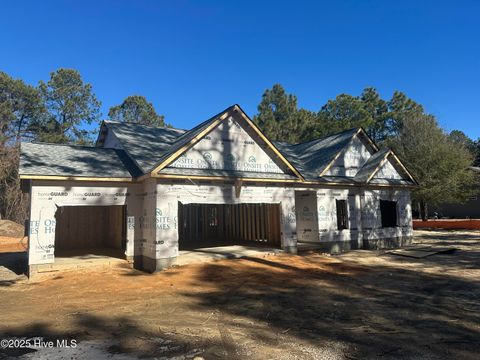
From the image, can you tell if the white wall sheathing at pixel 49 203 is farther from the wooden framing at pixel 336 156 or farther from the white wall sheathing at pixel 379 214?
the white wall sheathing at pixel 379 214

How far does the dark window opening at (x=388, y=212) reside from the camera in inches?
834

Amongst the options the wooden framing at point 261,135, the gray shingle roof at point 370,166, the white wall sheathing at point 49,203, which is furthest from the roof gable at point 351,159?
the white wall sheathing at point 49,203

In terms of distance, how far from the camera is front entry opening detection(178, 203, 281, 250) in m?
18.2

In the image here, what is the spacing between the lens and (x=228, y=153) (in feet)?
48.6

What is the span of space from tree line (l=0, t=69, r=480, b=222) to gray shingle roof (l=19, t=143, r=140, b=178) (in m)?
23.7

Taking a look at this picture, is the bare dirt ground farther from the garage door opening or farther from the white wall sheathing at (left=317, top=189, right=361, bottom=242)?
the garage door opening

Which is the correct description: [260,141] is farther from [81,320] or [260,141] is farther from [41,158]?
[81,320]

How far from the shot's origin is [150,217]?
1316 centimetres

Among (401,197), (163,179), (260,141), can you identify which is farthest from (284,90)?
(163,179)

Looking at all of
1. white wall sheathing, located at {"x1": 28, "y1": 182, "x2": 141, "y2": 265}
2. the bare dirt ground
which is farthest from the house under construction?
the bare dirt ground

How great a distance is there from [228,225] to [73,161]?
11.4m

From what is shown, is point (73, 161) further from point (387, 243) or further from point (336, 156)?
point (387, 243)

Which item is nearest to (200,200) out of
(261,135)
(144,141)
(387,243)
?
(261,135)

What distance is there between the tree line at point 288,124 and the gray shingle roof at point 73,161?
23656 millimetres
